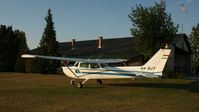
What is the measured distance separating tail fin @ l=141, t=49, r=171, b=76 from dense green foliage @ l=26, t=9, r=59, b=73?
1876 cm

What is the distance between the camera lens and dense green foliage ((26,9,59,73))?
3045cm

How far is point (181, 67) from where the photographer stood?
34.2 m

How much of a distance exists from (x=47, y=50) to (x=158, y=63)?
20402mm

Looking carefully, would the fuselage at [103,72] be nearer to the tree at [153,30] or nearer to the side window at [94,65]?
the side window at [94,65]

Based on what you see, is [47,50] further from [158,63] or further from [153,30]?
[158,63]

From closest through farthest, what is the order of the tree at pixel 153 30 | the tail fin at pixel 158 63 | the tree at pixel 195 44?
the tail fin at pixel 158 63
the tree at pixel 153 30
the tree at pixel 195 44

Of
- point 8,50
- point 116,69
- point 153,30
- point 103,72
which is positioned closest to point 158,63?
point 116,69

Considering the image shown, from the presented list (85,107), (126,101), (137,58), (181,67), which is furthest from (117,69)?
(181,67)

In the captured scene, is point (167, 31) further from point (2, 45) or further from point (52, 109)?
point (2, 45)

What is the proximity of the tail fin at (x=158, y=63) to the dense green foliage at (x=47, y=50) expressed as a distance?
61.6 ft

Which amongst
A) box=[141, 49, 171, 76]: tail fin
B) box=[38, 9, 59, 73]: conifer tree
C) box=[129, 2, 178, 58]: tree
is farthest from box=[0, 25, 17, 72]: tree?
box=[141, 49, 171, 76]: tail fin

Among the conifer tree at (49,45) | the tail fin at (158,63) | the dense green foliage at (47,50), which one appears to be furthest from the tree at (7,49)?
the tail fin at (158,63)

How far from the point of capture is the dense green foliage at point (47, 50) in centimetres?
3045

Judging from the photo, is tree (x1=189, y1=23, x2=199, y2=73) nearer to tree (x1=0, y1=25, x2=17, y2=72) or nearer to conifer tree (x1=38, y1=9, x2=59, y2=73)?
conifer tree (x1=38, y1=9, x2=59, y2=73)
